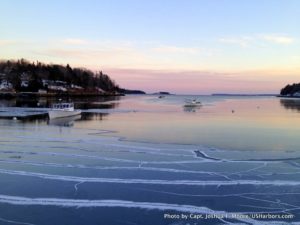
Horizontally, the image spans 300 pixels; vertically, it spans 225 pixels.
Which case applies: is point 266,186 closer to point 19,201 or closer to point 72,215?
point 72,215

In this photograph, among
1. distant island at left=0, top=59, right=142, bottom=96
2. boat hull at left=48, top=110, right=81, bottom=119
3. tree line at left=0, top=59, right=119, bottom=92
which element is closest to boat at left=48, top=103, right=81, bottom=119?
boat hull at left=48, top=110, right=81, bottom=119

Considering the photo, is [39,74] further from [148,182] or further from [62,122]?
[148,182]

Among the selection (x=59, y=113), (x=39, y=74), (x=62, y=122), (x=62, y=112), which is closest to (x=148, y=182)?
(x=62, y=122)

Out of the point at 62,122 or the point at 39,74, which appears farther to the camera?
the point at 39,74

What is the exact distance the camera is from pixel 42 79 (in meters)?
154

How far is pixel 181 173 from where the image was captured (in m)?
12.1

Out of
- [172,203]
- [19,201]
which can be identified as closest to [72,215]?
[19,201]

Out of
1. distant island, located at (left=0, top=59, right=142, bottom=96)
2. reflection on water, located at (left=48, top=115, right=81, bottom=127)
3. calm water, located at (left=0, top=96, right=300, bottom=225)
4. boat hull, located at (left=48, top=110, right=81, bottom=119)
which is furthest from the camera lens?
distant island, located at (left=0, top=59, right=142, bottom=96)

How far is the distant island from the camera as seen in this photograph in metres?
138

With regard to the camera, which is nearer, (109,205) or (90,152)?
(109,205)

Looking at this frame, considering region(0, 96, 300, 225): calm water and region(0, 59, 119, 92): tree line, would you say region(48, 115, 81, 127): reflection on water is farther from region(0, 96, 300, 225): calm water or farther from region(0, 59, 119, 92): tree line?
region(0, 59, 119, 92): tree line

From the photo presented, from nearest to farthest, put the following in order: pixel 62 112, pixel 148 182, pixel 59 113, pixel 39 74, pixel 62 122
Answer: pixel 148 182 → pixel 62 122 → pixel 59 113 → pixel 62 112 → pixel 39 74

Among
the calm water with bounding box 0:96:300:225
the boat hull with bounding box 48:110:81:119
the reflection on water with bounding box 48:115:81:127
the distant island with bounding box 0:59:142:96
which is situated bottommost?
the reflection on water with bounding box 48:115:81:127

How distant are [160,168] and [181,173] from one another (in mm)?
982
